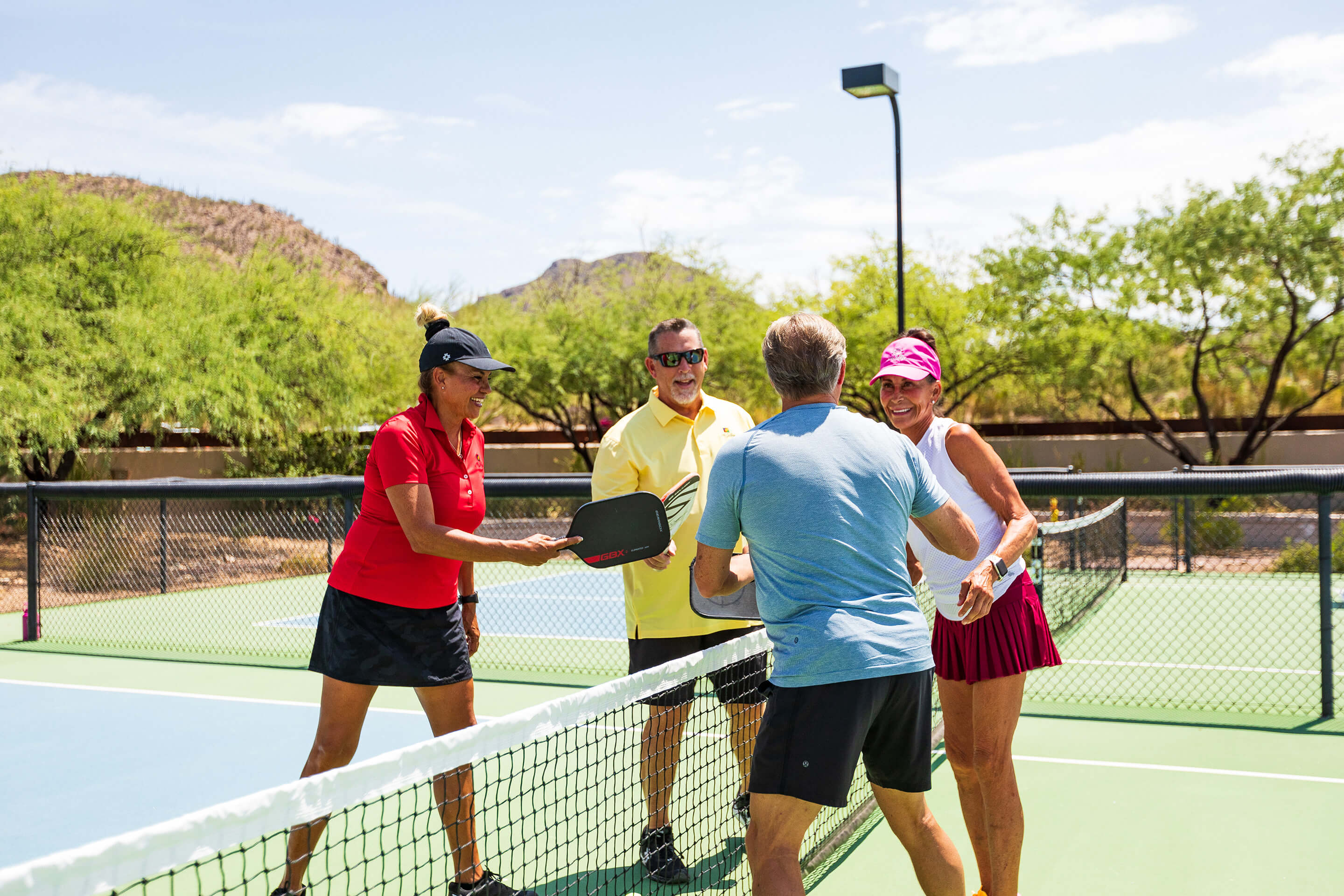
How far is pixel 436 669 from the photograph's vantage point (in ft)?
12.4

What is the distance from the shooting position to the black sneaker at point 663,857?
412cm

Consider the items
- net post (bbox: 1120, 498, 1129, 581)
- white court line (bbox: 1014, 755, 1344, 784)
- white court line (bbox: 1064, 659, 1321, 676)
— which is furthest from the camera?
net post (bbox: 1120, 498, 1129, 581)

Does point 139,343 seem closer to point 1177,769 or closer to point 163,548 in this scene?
point 163,548

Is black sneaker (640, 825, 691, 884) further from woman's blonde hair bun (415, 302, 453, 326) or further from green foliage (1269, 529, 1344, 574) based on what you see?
green foliage (1269, 529, 1344, 574)

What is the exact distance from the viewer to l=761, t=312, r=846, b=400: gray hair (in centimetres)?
283

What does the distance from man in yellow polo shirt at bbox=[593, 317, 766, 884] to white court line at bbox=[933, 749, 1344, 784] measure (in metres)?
1.69

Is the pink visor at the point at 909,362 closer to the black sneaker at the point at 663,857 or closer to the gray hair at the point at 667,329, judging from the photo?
the gray hair at the point at 667,329

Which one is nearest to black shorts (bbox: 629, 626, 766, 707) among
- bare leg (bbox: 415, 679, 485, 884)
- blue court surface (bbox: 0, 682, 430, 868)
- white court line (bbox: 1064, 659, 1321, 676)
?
bare leg (bbox: 415, 679, 485, 884)

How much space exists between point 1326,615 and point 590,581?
1040 cm

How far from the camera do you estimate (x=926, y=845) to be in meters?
3.01

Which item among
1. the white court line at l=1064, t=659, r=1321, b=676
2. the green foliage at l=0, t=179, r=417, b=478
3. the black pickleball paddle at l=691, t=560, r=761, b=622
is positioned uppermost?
the green foliage at l=0, t=179, r=417, b=478

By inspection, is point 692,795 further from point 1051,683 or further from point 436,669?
point 1051,683

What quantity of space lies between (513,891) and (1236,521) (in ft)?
47.8

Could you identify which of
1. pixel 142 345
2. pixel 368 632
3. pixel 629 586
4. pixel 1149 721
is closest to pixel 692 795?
pixel 629 586
